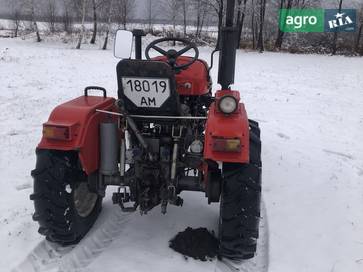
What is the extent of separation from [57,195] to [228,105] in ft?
4.54

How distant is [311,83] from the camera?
43.0ft

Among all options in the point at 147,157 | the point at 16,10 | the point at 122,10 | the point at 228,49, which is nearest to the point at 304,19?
the point at 122,10

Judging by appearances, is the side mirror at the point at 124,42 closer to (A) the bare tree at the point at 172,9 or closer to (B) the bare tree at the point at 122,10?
(B) the bare tree at the point at 122,10

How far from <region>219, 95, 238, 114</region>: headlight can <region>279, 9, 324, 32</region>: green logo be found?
28.2m

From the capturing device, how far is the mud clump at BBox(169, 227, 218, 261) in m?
2.98

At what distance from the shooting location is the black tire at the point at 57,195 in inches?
111

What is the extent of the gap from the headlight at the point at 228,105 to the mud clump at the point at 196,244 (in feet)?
3.36

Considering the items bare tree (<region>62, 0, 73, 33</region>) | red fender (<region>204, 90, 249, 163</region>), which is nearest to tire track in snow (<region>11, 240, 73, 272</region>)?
red fender (<region>204, 90, 249, 163</region>)

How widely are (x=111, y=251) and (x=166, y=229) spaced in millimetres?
557

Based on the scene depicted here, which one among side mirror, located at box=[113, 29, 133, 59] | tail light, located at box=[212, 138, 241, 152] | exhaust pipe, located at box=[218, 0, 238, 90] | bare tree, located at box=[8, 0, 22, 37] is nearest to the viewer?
tail light, located at box=[212, 138, 241, 152]

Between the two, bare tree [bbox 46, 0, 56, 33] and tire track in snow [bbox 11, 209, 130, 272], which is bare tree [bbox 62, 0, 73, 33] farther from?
tire track in snow [bbox 11, 209, 130, 272]

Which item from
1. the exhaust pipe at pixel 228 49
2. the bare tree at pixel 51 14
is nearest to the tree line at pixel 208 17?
the bare tree at pixel 51 14

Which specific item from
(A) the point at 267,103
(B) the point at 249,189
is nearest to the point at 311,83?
(A) the point at 267,103

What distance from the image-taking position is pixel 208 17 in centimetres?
3706
